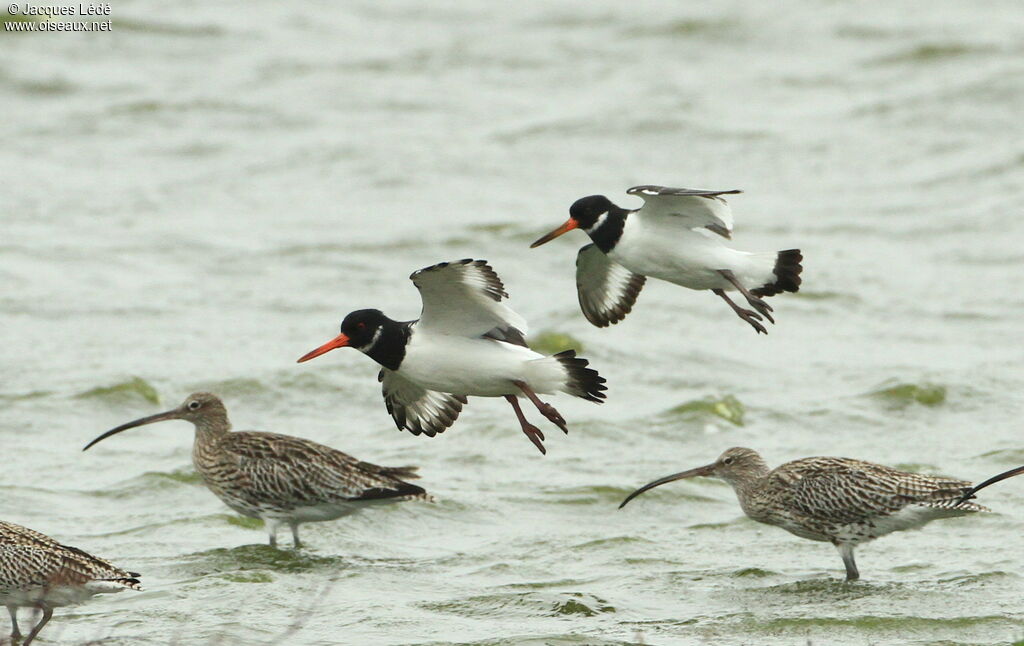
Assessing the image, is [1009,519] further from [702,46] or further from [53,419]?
[702,46]

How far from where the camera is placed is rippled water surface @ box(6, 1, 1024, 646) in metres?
12.7

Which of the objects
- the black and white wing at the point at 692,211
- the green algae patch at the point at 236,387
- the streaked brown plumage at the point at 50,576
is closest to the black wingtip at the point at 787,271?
the black and white wing at the point at 692,211

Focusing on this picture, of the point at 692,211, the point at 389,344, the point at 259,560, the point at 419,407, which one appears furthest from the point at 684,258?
the point at 259,560

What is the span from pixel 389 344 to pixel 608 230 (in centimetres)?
176

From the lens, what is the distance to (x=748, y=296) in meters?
11.8

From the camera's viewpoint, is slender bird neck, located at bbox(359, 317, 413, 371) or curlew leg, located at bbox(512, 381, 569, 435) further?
slender bird neck, located at bbox(359, 317, 413, 371)

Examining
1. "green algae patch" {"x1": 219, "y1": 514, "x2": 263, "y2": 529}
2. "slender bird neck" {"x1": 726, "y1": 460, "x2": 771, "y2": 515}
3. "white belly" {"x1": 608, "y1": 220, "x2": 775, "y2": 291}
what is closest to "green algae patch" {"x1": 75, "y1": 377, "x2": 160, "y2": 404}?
"green algae patch" {"x1": 219, "y1": 514, "x2": 263, "y2": 529}

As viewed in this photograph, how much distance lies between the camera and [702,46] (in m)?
34.9

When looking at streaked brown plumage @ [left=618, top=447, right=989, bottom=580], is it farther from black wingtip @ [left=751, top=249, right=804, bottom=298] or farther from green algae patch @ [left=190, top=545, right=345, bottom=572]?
green algae patch @ [left=190, top=545, right=345, bottom=572]

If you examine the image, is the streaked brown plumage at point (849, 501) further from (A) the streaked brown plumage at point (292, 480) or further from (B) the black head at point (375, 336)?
(B) the black head at point (375, 336)

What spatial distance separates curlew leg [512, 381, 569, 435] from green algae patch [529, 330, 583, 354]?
8.37 m

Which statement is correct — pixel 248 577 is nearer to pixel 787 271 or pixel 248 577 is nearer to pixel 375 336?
pixel 375 336

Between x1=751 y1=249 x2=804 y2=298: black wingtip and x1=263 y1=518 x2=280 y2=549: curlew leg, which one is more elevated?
x1=751 y1=249 x2=804 y2=298: black wingtip

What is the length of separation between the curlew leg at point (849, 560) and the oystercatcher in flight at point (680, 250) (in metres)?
2.11
